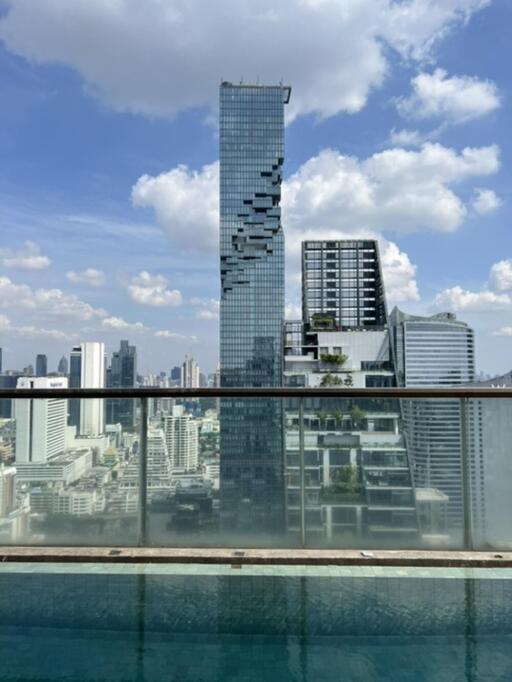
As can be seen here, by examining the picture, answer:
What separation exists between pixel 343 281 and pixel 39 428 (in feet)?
281

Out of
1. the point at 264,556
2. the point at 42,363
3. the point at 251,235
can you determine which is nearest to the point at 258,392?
the point at 264,556

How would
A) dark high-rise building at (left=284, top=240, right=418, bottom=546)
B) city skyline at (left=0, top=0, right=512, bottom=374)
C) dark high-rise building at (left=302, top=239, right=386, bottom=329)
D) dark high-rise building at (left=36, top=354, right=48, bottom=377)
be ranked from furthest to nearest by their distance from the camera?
dark high-rise building at (left=302, top=239, right=386, bottom=329) → dark high-rise building at (left=36, top=354, right=48, bottom=377) → city skyline at (left=0, top=0, right=512, bottom=374) → dark high-rise building at (left=284, top=240, right=418, bottom=546)

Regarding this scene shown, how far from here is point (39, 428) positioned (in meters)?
2.90

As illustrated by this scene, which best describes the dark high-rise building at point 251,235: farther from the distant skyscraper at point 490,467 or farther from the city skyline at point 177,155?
the distant skyscraper at point 490,467

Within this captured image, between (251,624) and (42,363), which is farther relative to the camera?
(42,363)

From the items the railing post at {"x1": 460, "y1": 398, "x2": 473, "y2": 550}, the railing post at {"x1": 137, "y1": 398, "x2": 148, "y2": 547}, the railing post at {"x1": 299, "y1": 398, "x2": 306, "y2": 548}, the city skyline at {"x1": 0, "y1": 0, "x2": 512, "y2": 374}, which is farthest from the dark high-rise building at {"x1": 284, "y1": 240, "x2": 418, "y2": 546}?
the city skyline at {"x1": 0, "y1": 0, "x2": 512, "y2": 374}

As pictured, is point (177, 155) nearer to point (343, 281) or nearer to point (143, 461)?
point (143, 461)

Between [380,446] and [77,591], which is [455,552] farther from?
[77,591]

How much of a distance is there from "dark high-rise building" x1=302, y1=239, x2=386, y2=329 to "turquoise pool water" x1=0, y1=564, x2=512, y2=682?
8326 centimetres

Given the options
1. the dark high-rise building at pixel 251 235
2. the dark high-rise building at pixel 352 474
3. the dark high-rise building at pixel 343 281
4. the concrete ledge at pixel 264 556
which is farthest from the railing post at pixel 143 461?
the dark high-rise building at pixel 343 281

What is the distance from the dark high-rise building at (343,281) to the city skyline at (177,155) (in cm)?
4004

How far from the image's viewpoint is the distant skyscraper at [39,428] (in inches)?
113

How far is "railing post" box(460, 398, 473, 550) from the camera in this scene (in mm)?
2787

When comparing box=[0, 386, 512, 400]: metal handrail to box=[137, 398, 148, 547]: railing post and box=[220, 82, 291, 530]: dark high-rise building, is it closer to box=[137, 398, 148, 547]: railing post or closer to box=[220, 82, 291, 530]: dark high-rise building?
box=[137, 398, 148, 547]: railing post
